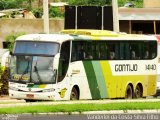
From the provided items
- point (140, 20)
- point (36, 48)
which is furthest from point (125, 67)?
point (140, 20)

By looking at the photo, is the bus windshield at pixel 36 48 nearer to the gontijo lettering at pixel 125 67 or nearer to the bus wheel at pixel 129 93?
the gontijo lettering at pixel 125 67

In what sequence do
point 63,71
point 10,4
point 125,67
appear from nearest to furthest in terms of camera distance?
point 63,71
point 125,67
point 10,4

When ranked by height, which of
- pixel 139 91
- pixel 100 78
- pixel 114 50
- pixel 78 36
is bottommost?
pixel 139 91

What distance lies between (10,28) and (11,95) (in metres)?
27.3

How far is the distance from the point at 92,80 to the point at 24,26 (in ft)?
82.5

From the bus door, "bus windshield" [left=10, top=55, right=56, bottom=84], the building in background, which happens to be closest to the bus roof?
the bus door

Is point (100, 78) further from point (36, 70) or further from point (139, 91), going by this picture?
point (36, 70)

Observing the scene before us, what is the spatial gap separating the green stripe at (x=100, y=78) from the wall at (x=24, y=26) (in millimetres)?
23377

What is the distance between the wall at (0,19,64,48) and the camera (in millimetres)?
56938

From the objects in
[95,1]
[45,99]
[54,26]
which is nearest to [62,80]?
[45,99]

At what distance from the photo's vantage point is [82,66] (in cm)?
3189

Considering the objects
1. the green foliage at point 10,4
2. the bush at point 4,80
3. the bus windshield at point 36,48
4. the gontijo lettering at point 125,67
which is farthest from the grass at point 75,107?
the green foliage at point 10,4

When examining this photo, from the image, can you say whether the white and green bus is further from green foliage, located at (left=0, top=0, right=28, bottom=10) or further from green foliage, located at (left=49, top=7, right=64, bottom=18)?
green foliage, located at (left=0, top=0, right=28, bottom=10)

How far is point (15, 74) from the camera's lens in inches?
1213
